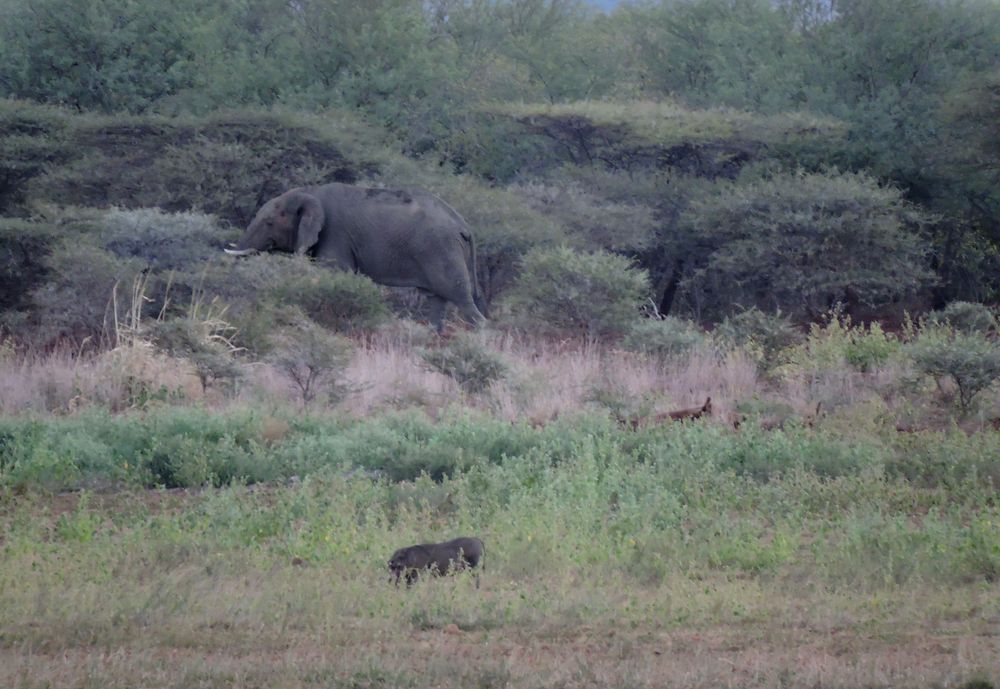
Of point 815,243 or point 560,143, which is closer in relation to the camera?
point 815,243

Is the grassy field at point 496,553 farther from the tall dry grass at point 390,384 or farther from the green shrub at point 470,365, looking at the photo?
the green shrub at point 470,365

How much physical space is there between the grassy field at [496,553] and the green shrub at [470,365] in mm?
1736

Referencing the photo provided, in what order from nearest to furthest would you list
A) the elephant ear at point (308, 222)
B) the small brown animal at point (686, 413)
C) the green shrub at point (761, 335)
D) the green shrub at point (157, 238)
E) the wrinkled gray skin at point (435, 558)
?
the wrinkled gray skin at point (435, 558) < the small brown animal at point (686, 413) < the green shrub at point (761, 335) < the green shrub at point (157, 238) < the elephant ear at point (308, 222)

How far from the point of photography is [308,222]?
20344 millimetres

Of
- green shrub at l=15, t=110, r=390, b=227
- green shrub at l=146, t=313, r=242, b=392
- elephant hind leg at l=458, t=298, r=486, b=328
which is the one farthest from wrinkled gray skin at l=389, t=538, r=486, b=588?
green shrub at l=15, t=110, r=390, b=227

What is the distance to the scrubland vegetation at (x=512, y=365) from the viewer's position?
21.8 ft

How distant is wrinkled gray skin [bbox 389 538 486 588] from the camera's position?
24.5 feet

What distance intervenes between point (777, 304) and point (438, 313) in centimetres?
637

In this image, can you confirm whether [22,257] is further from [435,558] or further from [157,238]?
[435,558]

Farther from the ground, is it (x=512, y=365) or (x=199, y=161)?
(x=199, y=161)

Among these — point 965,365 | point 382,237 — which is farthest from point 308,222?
point 965,365

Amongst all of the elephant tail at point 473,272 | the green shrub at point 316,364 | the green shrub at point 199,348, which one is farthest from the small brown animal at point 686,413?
the elephant tail at point 473,272

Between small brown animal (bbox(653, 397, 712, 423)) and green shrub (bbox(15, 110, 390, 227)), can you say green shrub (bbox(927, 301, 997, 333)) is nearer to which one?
small brown animal (bbox(653, 397, 712, 423))

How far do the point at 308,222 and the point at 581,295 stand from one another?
4822 millimetres
